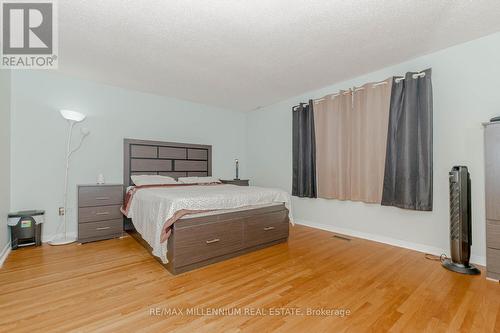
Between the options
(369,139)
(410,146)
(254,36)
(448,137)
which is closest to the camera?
(254,36)

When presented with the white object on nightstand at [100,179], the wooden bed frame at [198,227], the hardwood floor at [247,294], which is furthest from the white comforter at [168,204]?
the white object on nightstand at [100,179]

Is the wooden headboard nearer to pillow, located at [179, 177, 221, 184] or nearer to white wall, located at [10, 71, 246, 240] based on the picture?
white wall, located at [10, 71, 246, 240]

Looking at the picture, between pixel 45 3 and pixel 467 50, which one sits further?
pixel 467 50

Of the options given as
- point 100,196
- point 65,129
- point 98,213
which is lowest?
point 98,213

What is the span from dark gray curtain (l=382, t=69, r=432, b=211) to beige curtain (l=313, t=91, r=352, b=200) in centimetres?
64

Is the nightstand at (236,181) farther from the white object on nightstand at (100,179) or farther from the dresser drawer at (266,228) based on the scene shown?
the white object on nightstand at (100,179)

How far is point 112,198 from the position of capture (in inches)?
140

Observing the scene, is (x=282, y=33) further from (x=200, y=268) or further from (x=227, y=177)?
(x=227, y=177)

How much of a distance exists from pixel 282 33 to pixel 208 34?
0.77 m

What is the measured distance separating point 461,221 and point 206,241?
2649 millimetres

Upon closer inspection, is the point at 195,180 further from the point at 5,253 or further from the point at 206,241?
the point at 5,253

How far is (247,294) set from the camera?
1.97 m

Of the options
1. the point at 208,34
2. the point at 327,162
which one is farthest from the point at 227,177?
the point at 208,34

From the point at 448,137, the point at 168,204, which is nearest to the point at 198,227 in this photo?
the point at 168,204
